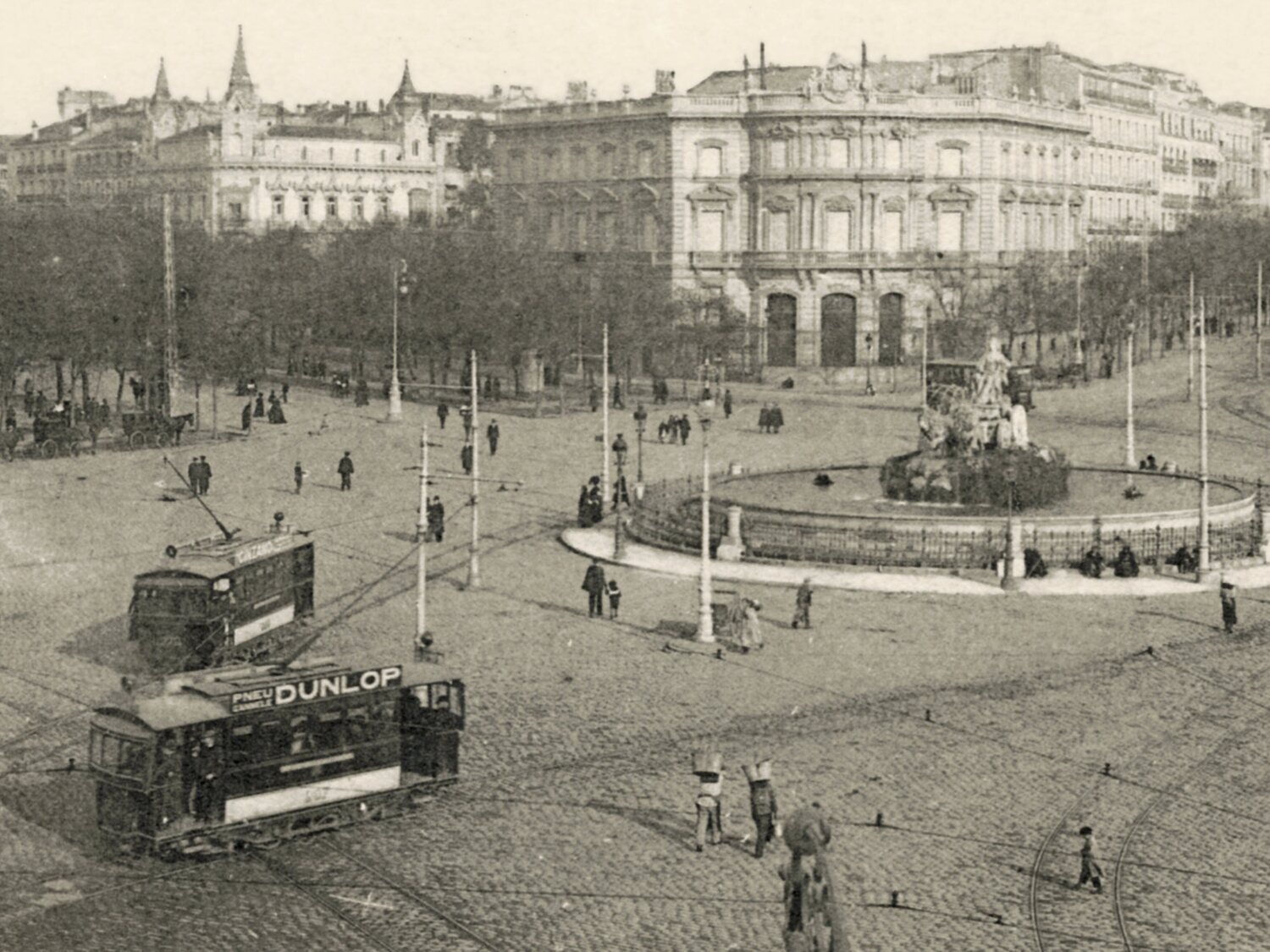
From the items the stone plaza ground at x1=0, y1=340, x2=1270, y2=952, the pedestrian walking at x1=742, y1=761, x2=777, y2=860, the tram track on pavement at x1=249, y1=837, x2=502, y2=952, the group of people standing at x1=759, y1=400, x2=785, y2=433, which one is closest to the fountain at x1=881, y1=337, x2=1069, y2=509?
the stone plaza ground at x1=0, y1=340, x2=1270, y2=952

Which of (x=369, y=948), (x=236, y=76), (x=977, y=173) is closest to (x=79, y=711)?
(x=369, y=948)

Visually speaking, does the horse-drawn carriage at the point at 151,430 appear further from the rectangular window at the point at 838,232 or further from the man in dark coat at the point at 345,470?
the rectangular window at the point at 838,232

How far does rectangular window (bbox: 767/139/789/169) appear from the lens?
94188mm

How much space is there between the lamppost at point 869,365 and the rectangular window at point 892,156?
8.70 m

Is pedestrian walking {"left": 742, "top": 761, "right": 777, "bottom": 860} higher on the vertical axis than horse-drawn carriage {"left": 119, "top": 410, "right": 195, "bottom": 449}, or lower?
lower

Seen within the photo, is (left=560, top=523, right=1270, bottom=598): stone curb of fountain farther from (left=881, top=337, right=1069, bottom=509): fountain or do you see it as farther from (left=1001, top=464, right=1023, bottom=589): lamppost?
(left=881, top=337, right=1069, bottom=509): fountain

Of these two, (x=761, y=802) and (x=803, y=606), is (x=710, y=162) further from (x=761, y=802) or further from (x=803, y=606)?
(x=761, y=802)

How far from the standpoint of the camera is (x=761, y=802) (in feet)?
70.7

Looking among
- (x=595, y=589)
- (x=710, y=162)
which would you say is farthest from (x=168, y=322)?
(x=710, y=162)

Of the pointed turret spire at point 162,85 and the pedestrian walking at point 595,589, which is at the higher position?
the pointed turret spire at point 162,85

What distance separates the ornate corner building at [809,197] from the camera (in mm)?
93875

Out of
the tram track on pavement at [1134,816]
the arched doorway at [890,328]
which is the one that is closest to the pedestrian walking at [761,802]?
the tram track on pavement at [1134,816]

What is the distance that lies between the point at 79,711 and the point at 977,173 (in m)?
77.4

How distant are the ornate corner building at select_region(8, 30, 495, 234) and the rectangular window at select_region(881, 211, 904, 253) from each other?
3681cm
